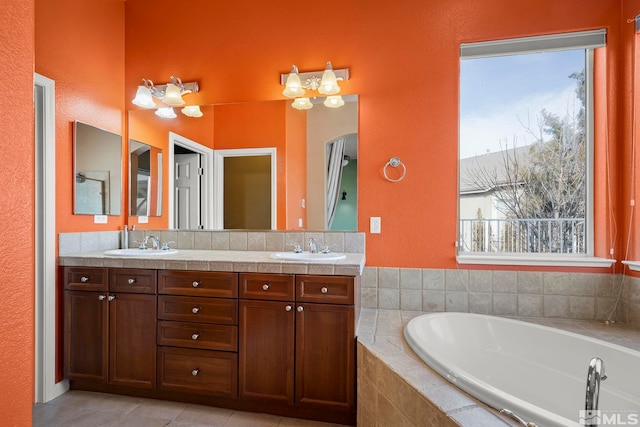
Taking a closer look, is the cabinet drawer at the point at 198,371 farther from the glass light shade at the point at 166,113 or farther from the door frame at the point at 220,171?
the glass light shade at the point at 166,113

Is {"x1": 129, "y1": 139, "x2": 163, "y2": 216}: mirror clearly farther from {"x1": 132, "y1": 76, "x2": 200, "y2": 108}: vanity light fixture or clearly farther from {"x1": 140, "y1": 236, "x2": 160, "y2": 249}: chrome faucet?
{"x1": 132, "y1": 76, "x2": 200, "y2": 108}: vanity light fixture

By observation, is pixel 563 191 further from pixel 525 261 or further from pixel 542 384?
pixel 542 384

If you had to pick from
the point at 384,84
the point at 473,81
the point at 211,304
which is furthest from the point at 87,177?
the point at 473,81

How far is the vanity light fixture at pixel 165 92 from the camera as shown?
8.53 feet

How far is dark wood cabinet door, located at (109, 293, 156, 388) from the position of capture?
80.0 inches

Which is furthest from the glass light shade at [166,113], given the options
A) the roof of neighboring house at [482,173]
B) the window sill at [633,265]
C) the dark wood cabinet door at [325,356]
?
the window sill at [633,265]

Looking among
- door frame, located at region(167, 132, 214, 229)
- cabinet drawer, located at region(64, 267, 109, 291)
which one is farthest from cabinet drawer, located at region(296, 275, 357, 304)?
cabinet drawer, located at region(64, 267, 109, 291)

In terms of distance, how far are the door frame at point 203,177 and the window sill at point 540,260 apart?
200 centimetres

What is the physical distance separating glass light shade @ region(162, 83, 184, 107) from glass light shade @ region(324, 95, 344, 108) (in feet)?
4.06

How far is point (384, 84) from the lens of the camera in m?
2.33

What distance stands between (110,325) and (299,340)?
1.29 meters

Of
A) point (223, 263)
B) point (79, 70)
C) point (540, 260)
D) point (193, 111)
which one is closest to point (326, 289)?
point (223, 263)

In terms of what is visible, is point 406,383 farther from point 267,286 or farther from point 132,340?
point 132,340

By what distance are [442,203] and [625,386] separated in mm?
1311
